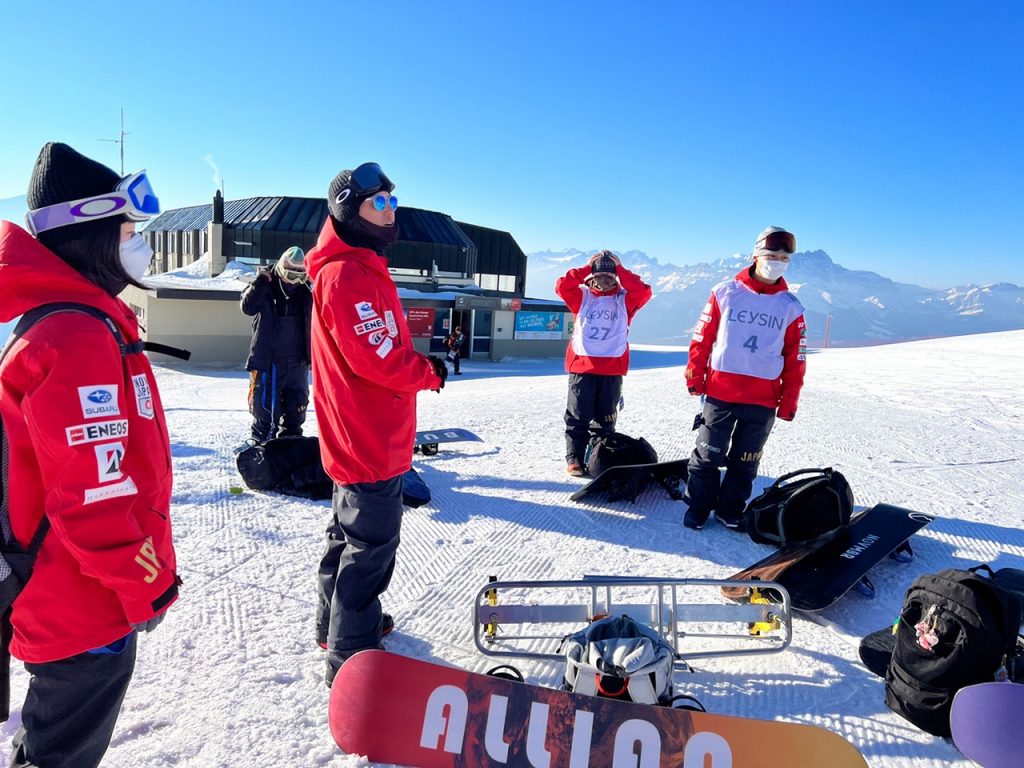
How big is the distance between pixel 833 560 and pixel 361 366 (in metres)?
3.11

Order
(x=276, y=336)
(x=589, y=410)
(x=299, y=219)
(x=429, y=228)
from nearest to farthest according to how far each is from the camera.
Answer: (x=589, y=410) → (x=276, y=336) → (x=299, y=219) → (x=429, y=228)

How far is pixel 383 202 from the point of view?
2.66 m

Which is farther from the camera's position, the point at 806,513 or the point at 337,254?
the point at 806,513

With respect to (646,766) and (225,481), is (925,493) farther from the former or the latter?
(225,481)

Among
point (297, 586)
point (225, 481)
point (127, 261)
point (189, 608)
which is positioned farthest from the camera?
point (225, 481)

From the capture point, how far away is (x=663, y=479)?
5387 millimetres

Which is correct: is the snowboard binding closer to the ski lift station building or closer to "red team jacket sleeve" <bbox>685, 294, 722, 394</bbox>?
"red team jacket sleeve" <bbox>685, 294, 722, 394</bbox>

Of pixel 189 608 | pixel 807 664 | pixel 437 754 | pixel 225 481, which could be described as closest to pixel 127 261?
pixel 437 754

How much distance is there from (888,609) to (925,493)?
8.46 ft

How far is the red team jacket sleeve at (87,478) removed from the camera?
1452 millimetres

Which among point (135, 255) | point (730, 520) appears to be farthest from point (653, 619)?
point (135, 255)

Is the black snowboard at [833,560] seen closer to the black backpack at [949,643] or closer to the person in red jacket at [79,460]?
the black backpack at [949,643]

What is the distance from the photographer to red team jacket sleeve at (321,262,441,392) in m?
2.47

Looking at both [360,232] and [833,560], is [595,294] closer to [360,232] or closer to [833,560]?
[833,560]
